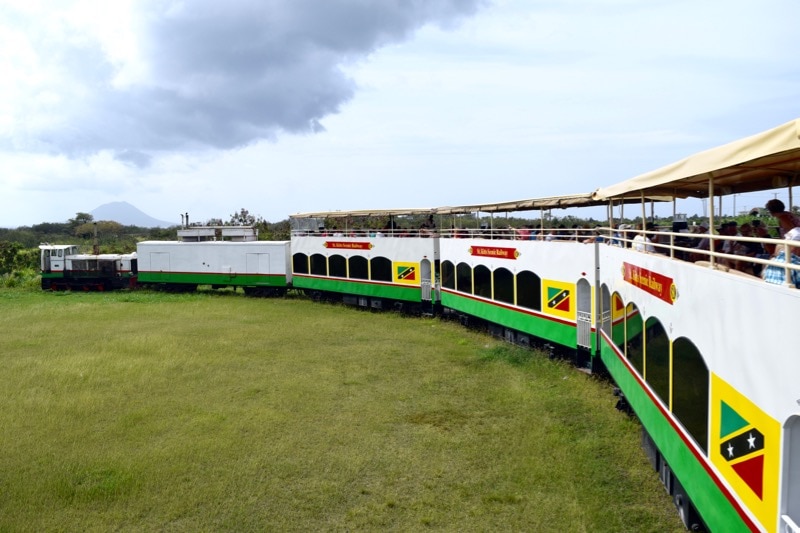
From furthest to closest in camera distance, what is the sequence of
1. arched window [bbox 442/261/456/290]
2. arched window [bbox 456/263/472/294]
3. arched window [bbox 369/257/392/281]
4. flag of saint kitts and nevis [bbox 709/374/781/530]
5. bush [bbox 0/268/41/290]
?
1. bush [bbox 0/268/41/290]
2. arched window [bbox 369/257/392/281]
3. arched window [bbox 442/261/456/290]
4. arched window [bbox 456/263/472/294]
5. flag of saint kitts and nevis [bbox 709/374/781/530]

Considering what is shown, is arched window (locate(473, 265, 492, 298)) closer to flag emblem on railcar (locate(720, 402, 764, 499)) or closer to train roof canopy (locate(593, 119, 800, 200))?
train roof canopy (locate(593, 119, 800, 200))

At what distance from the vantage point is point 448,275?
1992 centimetres

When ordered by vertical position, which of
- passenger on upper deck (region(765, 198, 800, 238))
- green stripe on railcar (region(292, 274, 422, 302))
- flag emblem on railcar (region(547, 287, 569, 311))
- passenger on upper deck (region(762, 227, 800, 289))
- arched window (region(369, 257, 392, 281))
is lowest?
green stripe on railcar (region(292, 274, 422, 302))

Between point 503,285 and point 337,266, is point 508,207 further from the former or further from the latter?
point 337,266

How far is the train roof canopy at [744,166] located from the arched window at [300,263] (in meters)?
18.7

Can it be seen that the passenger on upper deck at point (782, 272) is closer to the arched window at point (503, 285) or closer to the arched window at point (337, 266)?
the arched window at point (503, 285)

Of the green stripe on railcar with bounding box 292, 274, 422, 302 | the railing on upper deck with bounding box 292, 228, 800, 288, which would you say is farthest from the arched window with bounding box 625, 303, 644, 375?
the green stripe on railcar with bounding box 292, 274, 422, 302

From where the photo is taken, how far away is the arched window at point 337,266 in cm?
2455

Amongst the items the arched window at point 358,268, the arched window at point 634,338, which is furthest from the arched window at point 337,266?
the arched window at point 634,338

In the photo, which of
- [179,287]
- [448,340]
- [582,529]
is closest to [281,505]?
[582,529]

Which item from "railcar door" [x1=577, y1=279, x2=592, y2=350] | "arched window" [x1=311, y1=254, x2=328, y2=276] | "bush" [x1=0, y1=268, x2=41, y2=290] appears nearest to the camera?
"railcar door" [x1=577, y1=279, x2=592, y2=350]

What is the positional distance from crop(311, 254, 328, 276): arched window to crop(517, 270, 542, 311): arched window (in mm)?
12304

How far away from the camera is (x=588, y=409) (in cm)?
1024

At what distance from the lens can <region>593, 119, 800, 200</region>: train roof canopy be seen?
→ 419cm
